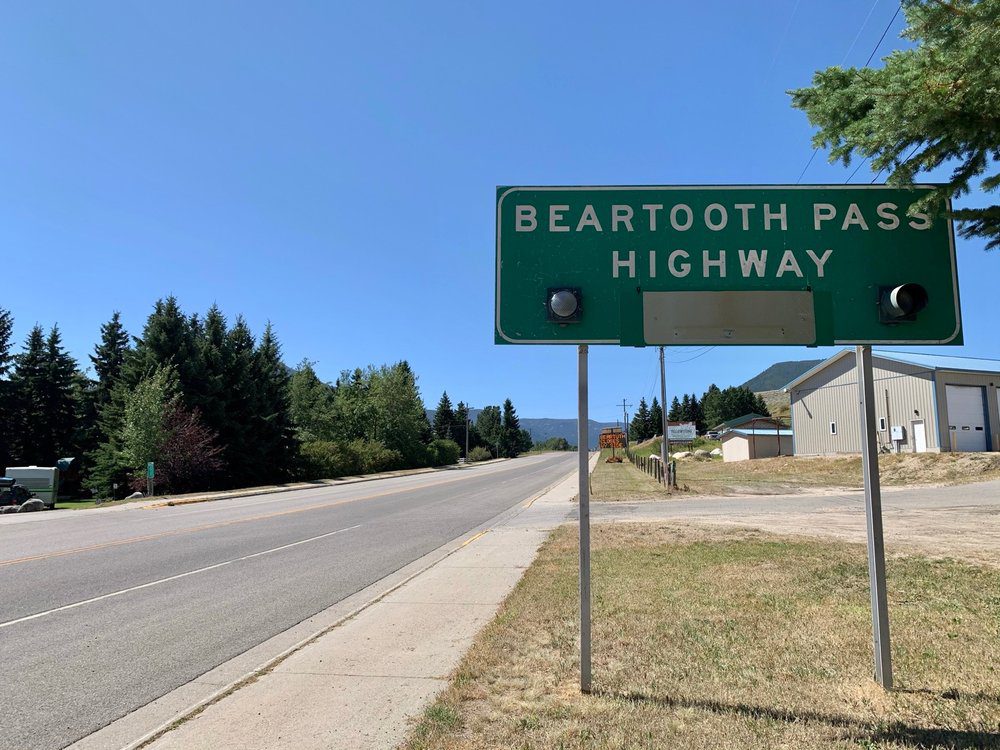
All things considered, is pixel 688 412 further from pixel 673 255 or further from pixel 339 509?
pixel 673 255

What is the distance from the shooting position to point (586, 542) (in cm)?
410

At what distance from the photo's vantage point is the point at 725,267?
4227 mm

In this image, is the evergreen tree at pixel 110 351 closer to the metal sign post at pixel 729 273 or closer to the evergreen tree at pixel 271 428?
the evergreen tree at pixel 271 428

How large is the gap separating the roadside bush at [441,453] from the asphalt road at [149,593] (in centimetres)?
6102

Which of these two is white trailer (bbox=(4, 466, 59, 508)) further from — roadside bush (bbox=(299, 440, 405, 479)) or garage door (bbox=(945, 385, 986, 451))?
garage door (bbox=(945, 385, 986, 451))

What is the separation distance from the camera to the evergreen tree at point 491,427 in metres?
140

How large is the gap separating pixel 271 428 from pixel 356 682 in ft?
137

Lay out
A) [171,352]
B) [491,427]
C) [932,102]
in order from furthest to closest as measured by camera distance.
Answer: [491,427], [171,352], [932,102]

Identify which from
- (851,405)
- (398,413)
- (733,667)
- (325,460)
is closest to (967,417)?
(851,405)

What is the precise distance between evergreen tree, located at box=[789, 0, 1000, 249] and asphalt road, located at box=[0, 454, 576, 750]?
6217 millimetres

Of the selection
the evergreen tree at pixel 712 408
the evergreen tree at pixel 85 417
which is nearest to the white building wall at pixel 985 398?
the evergreen tree at pixel 85 417

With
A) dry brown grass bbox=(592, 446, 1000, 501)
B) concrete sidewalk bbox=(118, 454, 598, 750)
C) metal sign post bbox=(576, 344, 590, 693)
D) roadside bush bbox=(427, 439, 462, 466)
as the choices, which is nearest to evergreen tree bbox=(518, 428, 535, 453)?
roadside bush bbox=(427, 439, 462, 466)

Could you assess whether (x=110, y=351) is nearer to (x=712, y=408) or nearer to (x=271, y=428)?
(x=271, y=428)

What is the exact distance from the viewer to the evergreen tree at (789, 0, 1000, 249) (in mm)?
3549
